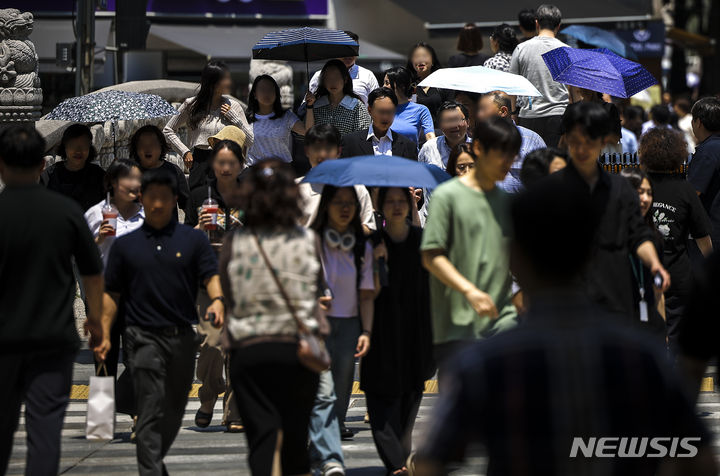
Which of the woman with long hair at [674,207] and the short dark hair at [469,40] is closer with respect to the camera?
the woman with long hair at [674,207]

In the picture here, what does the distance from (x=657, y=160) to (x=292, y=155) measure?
12.5 feet

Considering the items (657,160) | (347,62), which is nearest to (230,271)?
(657,160)

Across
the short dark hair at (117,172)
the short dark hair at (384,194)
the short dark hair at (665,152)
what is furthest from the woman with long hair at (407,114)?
the short dark hair at (384,194)

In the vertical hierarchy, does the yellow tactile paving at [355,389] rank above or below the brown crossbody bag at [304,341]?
below

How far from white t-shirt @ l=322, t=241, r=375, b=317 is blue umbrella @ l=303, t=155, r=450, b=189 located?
384 mm

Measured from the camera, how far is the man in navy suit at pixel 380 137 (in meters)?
10.4

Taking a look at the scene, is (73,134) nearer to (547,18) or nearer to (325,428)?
(325,428)

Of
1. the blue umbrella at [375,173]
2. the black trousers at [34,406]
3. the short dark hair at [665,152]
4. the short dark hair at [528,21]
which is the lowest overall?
the black trousers at [34,406]

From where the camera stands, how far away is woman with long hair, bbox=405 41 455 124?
13.4m

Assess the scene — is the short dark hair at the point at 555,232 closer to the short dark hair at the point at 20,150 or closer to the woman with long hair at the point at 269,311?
the woman with long hair at the point at 269,311

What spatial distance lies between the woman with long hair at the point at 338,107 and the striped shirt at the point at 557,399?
8179mm

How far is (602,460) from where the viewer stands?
3.34 m

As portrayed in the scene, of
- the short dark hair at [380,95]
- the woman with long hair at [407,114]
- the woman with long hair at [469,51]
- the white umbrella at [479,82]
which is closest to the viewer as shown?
the short dark hair at [380,95]

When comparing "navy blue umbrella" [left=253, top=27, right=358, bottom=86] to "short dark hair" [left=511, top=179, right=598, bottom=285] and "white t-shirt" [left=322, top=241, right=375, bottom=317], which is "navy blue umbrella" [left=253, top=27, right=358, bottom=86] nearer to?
"white t-shirt" [left=322, top=241, right=375, bottom=317]
